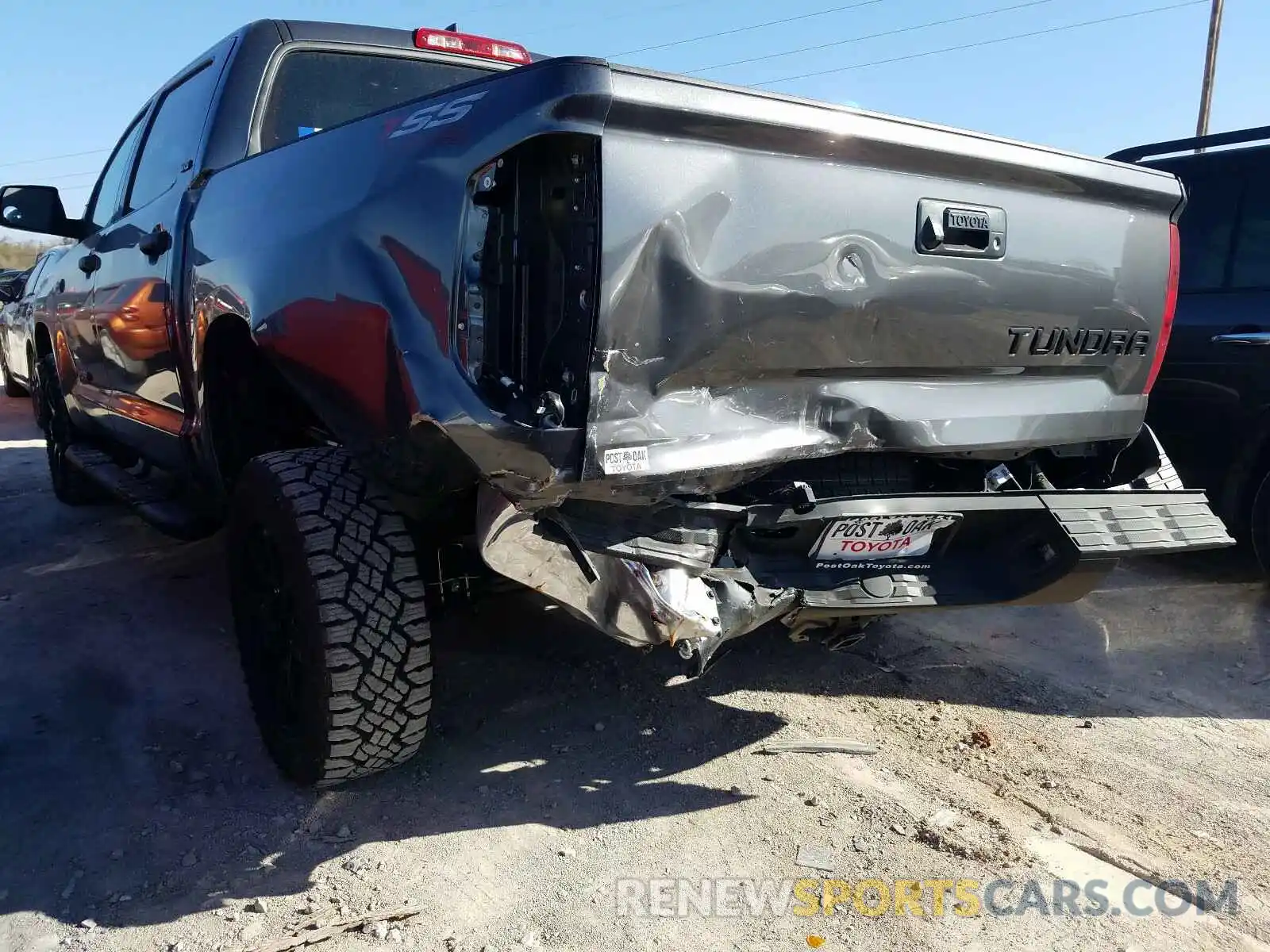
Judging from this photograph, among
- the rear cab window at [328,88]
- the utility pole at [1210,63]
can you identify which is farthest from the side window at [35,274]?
the utility pole at [1210,63]

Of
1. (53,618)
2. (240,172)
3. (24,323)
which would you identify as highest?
(240,172)

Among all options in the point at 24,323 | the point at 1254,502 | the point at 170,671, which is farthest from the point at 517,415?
the point at 24,323

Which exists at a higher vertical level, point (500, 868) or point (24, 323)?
point (24, 323)

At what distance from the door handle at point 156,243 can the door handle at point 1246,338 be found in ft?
13.9

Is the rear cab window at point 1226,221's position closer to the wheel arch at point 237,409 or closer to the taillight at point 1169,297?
the taillight at point 1169,297

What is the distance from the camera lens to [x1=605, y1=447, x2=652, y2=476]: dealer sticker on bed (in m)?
1.83

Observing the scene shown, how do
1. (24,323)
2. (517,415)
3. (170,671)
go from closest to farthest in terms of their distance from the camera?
(517,415)
(170,671)
(24,323)

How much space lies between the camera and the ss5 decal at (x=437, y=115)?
1.87m

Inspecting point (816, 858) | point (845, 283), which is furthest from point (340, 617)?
point (845, 283)

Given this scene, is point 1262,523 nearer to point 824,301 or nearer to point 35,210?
point 824,301

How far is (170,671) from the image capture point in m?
3.37

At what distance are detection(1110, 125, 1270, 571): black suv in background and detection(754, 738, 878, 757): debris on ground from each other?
245 centimetres

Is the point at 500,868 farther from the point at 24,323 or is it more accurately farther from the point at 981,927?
the point at 24,323

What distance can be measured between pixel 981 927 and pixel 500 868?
1088mm
